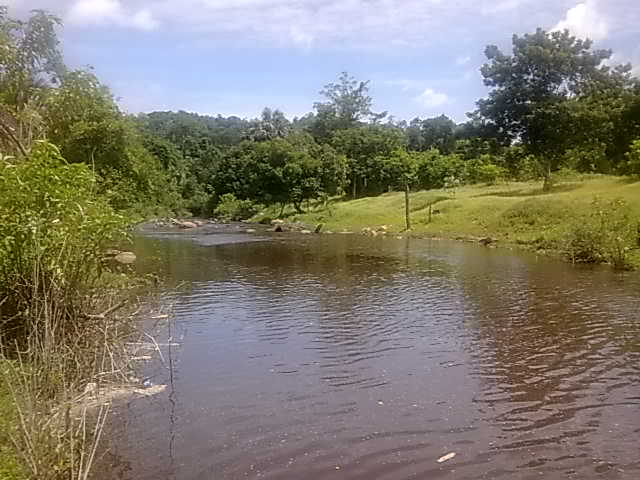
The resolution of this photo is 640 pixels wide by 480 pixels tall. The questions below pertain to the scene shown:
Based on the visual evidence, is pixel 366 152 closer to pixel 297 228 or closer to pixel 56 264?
pixel 297 228

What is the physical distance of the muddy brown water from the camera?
30.3 feet

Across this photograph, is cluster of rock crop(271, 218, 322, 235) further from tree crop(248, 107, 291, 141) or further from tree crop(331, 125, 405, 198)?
tree crop(248, 107, 291, 141)

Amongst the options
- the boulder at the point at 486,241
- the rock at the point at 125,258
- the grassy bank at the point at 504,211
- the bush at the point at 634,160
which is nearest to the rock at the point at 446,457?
the rock at the point at 125,258

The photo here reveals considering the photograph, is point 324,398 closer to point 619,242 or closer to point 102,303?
point 102,303

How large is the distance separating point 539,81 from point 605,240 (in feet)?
89.8

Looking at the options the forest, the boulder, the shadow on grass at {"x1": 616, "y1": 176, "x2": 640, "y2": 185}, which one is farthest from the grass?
the shadow on grass at {"x1": 616, "y1": 176, "x2": 640, "y2": 185}

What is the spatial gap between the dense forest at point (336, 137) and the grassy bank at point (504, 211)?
9.58ft

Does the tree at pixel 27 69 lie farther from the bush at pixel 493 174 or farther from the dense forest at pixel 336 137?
the bush at pixel 493 174

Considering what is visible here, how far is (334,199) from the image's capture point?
76.2 metres

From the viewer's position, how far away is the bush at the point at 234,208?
74.2 metres

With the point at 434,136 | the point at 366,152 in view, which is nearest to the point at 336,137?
the point at 366,152

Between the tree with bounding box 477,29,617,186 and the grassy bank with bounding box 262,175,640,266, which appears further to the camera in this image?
the tree with bounding box 477,29,617,186

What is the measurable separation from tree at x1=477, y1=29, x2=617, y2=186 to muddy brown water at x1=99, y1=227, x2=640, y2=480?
101 ft

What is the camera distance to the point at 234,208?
75.8 metres
